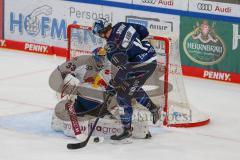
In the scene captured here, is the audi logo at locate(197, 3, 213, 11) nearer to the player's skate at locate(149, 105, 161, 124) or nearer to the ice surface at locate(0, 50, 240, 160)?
the ice surface at locate(0, 50, 240, 160)

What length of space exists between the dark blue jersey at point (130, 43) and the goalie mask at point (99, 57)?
0.59 feet

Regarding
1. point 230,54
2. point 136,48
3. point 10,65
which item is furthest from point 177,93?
point 10,65

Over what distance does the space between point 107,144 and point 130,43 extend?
1.32 meters

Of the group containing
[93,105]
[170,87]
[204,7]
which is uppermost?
[204,7]

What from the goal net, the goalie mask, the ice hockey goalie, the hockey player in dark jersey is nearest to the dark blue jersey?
the hockey player in dark jersey

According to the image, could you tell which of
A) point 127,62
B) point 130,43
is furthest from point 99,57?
point 130,43

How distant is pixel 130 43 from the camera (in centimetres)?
1023

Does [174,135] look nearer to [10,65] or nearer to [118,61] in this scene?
[118,61]

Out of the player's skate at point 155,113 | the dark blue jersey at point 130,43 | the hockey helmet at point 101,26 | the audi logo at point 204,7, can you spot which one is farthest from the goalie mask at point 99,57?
the audi logo at point 204,7

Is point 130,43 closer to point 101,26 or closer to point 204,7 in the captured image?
point 101,26

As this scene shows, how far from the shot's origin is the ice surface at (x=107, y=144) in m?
9.90

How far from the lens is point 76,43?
11.8 meters

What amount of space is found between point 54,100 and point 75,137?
2145mm

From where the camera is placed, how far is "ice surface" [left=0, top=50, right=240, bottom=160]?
9.90 meters
